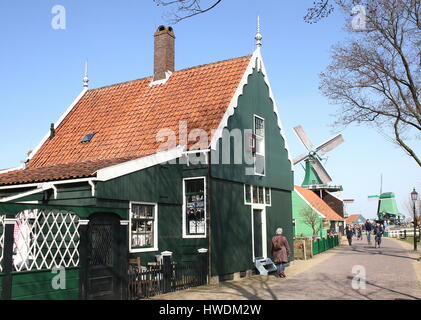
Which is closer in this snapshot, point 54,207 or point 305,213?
point 54,207

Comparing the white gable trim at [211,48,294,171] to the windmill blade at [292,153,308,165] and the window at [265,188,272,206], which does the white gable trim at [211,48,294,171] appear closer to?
the window at [265,188,272,206]

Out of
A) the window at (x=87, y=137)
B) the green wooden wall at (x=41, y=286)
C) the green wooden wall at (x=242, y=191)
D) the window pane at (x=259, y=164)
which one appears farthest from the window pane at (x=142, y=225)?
the window pane at (x=259, y=164)

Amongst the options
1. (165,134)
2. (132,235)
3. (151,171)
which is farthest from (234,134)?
(132,235)

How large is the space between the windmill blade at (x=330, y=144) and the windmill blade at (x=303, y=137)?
1220 millimetres

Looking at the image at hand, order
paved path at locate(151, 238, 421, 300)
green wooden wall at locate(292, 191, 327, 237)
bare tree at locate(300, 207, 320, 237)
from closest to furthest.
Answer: paved path at locate(151, 238, 421, 300), bare tree at locate(300, 207, 320, 237), green wooden wall at locate(292, 191, 327, 237)

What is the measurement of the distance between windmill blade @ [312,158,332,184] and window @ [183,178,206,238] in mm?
50005

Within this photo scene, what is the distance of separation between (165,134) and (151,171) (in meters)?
2.69

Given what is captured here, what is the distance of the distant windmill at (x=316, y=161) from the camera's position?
6412 centimetres

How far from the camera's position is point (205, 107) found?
17.6m

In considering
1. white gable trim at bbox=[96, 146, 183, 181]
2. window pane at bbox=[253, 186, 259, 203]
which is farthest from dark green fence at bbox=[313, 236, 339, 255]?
white gable trim at bbox=[96, 146, 183, 181]

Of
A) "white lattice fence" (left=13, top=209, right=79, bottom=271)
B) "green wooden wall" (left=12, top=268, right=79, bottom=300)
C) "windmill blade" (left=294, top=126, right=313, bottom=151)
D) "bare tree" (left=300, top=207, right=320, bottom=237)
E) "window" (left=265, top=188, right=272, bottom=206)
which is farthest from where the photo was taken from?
"windmill blade" (left=294, top=126, right=313, bottom=151)

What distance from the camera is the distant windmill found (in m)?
64.1
